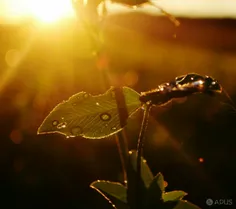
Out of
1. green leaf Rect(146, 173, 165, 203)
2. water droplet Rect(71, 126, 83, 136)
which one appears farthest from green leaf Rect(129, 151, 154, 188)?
water droplet Rect(71, 126, 83, 136)

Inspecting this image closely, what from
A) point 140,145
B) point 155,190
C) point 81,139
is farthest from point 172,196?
point 81,139

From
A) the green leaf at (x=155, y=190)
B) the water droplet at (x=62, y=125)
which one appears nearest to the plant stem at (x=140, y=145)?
the green leaf at (x=155, y=190)

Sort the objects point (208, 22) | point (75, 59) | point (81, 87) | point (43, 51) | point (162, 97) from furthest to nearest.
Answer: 1. point (208, 22)
2. point (43, 51)
3. point (75, 59)
4. point (81, 87)
5. point (162, 97)

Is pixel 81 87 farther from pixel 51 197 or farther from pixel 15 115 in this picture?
pixel 51 197

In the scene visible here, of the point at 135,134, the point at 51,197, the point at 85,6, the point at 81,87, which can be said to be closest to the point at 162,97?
the point at 85,6

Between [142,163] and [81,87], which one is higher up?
[142,163]

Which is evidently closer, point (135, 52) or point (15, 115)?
point (15, 115)
